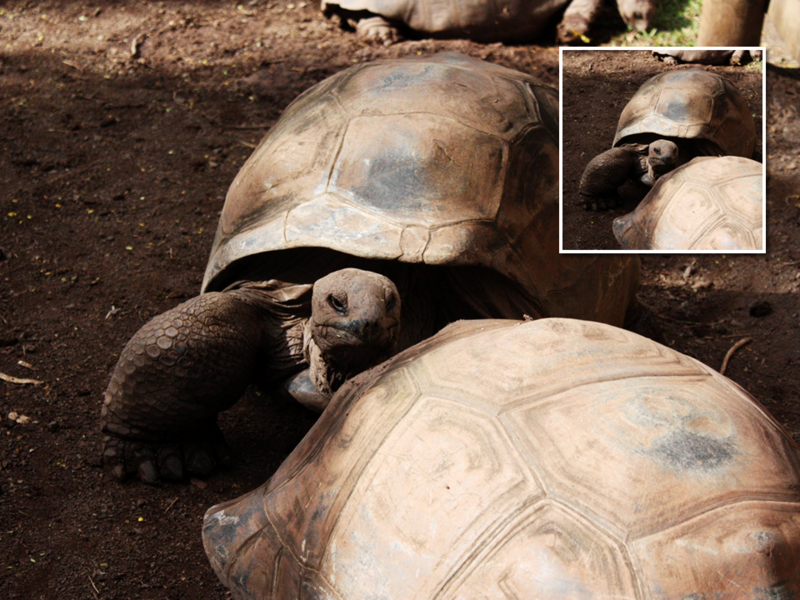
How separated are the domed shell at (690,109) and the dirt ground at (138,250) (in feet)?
0.25

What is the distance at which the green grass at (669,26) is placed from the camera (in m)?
4.59

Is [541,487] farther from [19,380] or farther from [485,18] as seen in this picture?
[485,18]

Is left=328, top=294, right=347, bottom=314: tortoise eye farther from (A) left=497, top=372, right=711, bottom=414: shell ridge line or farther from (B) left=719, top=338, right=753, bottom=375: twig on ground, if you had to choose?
(B) left=719, top=338, right=753, bottom=375: twig on ground

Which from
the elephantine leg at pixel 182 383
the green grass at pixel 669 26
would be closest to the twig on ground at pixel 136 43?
the green grass at pixel 669 26

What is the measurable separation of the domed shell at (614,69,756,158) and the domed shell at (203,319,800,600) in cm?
97

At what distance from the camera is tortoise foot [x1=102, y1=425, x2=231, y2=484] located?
95.0 inches

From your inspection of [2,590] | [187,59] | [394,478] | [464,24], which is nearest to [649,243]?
[394,478]

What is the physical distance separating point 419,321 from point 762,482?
50.5 inches

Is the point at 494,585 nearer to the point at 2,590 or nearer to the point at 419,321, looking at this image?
the point at 419,321

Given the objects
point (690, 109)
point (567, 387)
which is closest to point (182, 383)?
point (567, 387)

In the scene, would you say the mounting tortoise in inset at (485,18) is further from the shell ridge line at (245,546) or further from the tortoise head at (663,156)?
the shell ridge line at (245,546)

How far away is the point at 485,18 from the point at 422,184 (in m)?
3.27

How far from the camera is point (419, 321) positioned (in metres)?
2.48

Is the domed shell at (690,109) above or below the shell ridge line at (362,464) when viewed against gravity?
above
